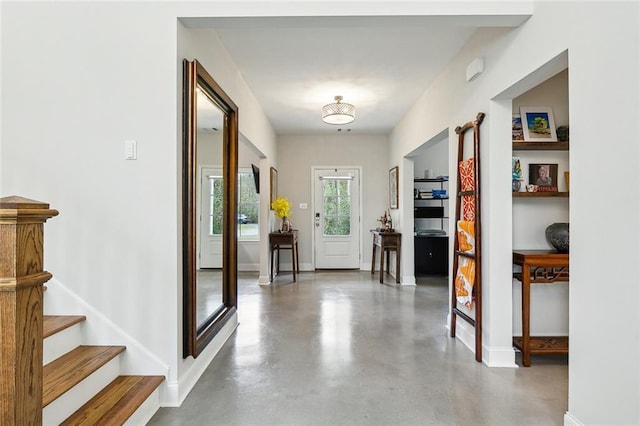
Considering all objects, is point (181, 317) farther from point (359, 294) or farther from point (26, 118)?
point (359, 294)

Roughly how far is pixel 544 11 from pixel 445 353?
253 centimetres

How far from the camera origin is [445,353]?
2.82m

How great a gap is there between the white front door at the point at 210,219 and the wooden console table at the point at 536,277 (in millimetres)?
2478

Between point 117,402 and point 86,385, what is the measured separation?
0.18 meters

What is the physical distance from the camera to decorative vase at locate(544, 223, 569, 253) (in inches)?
103

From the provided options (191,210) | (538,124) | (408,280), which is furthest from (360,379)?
(408,280)

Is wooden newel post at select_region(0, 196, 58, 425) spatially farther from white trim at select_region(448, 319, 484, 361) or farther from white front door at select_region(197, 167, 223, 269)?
white trim at select_region(448, 319, 484, 361)

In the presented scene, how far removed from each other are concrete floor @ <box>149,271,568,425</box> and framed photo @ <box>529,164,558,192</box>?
1.41 metres

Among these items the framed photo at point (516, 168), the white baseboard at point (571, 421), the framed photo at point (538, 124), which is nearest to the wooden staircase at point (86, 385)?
the white baseboard at point (571, 421)

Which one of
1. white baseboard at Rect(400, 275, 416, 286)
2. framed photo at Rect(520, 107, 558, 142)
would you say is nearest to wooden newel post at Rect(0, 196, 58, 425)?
framed photo at Rect(520, 107, 558, 142)

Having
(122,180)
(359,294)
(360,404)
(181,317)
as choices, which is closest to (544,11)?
(360,404)

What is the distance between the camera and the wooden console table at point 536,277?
2.53m

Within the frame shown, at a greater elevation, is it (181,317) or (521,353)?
(181,317)

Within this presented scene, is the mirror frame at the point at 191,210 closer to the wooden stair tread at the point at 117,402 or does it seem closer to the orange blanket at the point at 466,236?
the wooden stair tread at the point at 117,402
